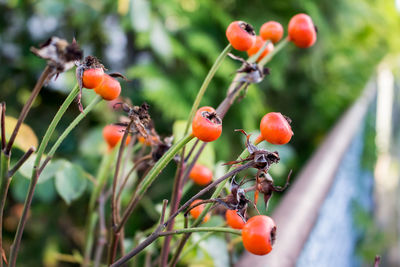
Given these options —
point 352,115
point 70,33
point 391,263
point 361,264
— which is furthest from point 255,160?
point 391,263

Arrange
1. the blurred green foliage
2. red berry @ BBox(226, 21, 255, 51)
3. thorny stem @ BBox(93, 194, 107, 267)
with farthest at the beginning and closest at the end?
the blurred green foliage < thorny stem @ BBox(93, 194, 107, 267) < red berry @ BBox(226, 21, 255, 51)

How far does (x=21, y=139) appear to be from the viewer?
1.81 feet

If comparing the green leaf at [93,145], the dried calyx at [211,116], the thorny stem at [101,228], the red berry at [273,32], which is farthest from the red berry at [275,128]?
the green leaf at [93,145]

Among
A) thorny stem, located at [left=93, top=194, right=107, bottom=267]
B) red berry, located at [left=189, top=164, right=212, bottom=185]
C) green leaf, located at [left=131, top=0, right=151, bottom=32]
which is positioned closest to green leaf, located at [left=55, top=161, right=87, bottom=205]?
thorny stem, located at [left=93, top=194, right=107, bottom=267]

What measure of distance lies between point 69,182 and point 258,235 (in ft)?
1.06

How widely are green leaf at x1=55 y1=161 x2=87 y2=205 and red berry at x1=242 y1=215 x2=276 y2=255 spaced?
298mm

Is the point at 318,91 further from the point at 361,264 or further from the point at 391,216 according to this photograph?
Result: the point at 391,216

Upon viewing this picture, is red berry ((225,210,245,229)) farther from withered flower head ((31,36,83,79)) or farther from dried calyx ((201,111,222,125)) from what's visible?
withered flower head ((31,36,83,79))

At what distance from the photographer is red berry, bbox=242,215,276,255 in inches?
11.7

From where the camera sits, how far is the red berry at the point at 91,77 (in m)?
0.30

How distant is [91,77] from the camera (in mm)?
301

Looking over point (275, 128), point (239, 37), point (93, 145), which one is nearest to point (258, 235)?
point (275, 128)

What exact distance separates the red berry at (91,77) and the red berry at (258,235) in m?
0.16

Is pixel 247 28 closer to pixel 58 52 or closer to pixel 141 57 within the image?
pixel 58 52
